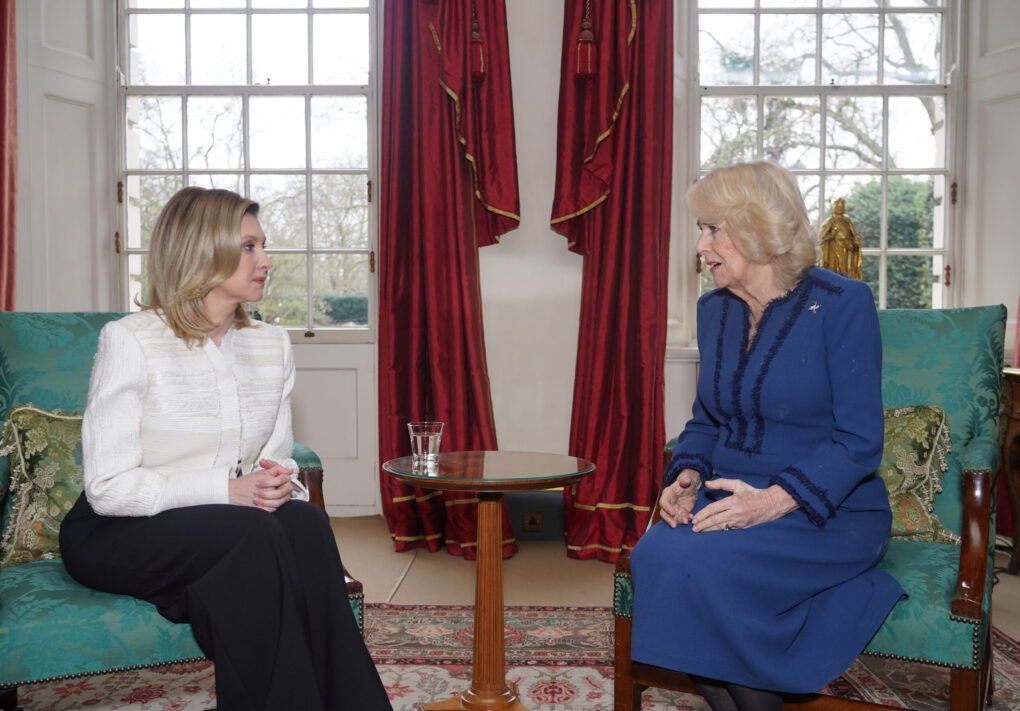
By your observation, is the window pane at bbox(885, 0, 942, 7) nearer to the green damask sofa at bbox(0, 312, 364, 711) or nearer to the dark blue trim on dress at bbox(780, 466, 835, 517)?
the dark blue trim on dress at bbox(780, 466, 835, 517)

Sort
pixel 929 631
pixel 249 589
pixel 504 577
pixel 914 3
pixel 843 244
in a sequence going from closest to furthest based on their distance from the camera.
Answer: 1. pixel 249 589
2. pixel 929 631
3. pixel 504 577
4. pixel 843 244
5. pixel 914 3

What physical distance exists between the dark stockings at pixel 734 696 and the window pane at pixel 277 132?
3.41 meters

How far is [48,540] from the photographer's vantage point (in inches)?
81.5

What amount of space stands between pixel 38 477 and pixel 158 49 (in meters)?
3.03

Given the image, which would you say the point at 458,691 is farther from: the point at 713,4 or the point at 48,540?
the point at 713,4

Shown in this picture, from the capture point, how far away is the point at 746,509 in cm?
180

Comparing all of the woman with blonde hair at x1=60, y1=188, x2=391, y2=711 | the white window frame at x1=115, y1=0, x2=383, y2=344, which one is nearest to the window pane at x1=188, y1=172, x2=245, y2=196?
the white window frame at x1=115, y1=0, x2=383, y2=344

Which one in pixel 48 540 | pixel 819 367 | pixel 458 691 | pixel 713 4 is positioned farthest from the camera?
pixel 713 4

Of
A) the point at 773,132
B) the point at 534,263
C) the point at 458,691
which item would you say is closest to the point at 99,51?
the point at 534,263

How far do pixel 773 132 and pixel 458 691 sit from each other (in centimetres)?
303

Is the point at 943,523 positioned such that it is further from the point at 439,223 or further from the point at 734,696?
the point at 439,223

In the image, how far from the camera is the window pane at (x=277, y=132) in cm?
448

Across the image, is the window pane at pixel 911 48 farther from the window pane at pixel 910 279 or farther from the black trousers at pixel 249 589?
the black trousers at pixel 249 589

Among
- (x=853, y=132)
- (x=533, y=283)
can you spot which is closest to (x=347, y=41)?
(x=533, y=283)
